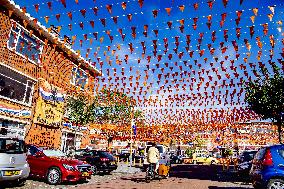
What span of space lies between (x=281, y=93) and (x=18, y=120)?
61.7ft

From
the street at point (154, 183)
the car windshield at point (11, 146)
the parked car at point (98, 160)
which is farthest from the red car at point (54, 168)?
the parked car at point (98, 160)

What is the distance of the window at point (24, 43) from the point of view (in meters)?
18.2

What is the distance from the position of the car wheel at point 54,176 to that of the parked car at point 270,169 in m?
7.75

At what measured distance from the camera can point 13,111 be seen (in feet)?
59.2

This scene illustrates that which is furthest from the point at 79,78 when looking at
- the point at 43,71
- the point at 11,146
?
the point at 11,146

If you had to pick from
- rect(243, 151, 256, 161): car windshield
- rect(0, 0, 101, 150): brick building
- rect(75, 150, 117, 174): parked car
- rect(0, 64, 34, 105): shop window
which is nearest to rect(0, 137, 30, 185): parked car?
rect(75, 150, 117, 174): parked car

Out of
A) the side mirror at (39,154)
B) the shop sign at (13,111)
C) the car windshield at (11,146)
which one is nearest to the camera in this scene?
the car windshield at (11,146)

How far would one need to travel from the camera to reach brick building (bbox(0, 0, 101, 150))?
1759 cm

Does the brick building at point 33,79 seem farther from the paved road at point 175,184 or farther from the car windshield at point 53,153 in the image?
the paved road at point 175,184

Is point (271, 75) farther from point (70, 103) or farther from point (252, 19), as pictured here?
point (70, 103)

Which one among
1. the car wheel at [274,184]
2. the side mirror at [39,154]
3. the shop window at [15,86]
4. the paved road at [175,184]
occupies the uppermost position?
the shop window at [15,86]

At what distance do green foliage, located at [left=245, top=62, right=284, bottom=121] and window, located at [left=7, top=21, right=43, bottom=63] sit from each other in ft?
55.0

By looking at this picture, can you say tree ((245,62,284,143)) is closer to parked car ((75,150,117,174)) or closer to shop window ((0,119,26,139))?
parked car ((75,150,117,174))

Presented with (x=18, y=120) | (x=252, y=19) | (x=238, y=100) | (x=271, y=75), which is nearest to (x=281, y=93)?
(x=271, y=75)
